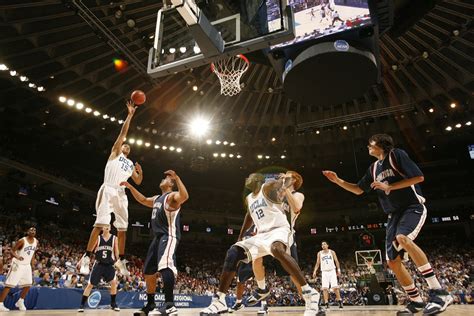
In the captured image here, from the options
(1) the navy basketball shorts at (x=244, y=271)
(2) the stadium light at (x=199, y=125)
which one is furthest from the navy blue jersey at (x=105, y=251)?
(2) the stadium light at (x=199, y=125)

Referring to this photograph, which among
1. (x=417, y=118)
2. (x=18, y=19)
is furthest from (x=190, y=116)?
(x=417, y=118)

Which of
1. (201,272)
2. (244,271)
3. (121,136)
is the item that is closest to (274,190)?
(244,271)

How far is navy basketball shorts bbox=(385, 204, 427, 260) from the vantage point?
4.27 metres

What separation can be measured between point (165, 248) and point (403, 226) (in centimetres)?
316

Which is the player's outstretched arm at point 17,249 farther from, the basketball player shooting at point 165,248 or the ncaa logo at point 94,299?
the basketball player shooting at point 165,248

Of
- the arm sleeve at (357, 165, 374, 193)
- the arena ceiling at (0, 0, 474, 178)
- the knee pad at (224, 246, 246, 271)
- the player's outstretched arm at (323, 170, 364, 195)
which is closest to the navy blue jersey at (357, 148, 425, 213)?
the arm sleeve at (357, 165, 374, 193)

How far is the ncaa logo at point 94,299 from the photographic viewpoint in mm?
11264

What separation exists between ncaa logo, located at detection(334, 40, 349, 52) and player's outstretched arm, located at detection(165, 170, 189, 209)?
5.16m

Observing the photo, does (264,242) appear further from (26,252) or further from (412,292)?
(26,252)

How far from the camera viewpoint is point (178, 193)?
4969mm

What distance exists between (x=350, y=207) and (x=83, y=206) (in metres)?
23.6

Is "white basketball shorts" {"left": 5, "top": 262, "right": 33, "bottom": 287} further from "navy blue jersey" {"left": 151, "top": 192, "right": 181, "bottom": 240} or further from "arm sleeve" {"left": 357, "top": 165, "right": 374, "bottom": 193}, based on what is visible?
"arm sleeve" {"left": 357, "top": 165, "right": 374, "bottom": 193}

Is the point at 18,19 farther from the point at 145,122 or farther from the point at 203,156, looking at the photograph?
the point at 203,156

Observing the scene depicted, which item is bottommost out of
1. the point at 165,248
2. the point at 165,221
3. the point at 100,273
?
the point at 100,273
